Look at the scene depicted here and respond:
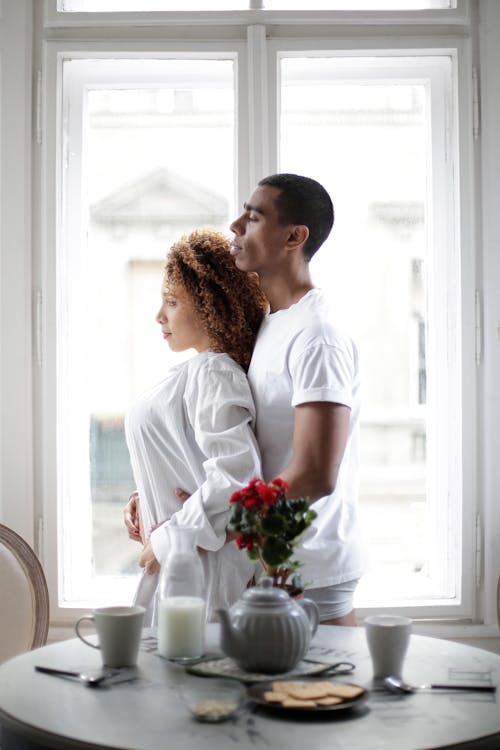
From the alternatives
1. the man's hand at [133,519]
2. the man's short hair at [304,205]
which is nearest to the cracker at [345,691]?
the man's hand at [133,519]

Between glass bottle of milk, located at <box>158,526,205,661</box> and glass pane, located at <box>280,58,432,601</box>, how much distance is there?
130 centimetres

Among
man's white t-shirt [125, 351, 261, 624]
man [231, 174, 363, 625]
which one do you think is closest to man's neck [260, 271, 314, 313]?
man [231, 174, 363, 625]

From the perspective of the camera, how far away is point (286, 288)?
2023mm

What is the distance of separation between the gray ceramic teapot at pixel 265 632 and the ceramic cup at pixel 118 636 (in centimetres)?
15

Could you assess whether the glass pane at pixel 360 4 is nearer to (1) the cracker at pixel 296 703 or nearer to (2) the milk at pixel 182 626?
(2) the milk at pixel 182 626

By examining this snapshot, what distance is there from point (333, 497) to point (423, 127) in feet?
4.09

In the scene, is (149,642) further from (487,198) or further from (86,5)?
(86,5)

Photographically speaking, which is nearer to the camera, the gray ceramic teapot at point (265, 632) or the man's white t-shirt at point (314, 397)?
the gray ceramic teapot at point (265, 632)

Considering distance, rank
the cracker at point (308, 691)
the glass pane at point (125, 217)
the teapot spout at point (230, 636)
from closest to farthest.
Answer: the cracker at point (308, 691), the teapot spout at point (230, 636), the glass pane at point (125, 217)

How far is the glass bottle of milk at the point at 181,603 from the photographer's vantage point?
1392mm

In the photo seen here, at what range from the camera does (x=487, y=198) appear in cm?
254

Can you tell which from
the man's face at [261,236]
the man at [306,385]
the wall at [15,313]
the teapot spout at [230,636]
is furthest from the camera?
the wall at [15,313]

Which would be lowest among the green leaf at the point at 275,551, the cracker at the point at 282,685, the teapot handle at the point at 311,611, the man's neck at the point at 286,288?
the cracker at the point at 282,685

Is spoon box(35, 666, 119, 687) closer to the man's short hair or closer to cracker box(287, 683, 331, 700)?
cracker box(287, 683, 331, 700)
